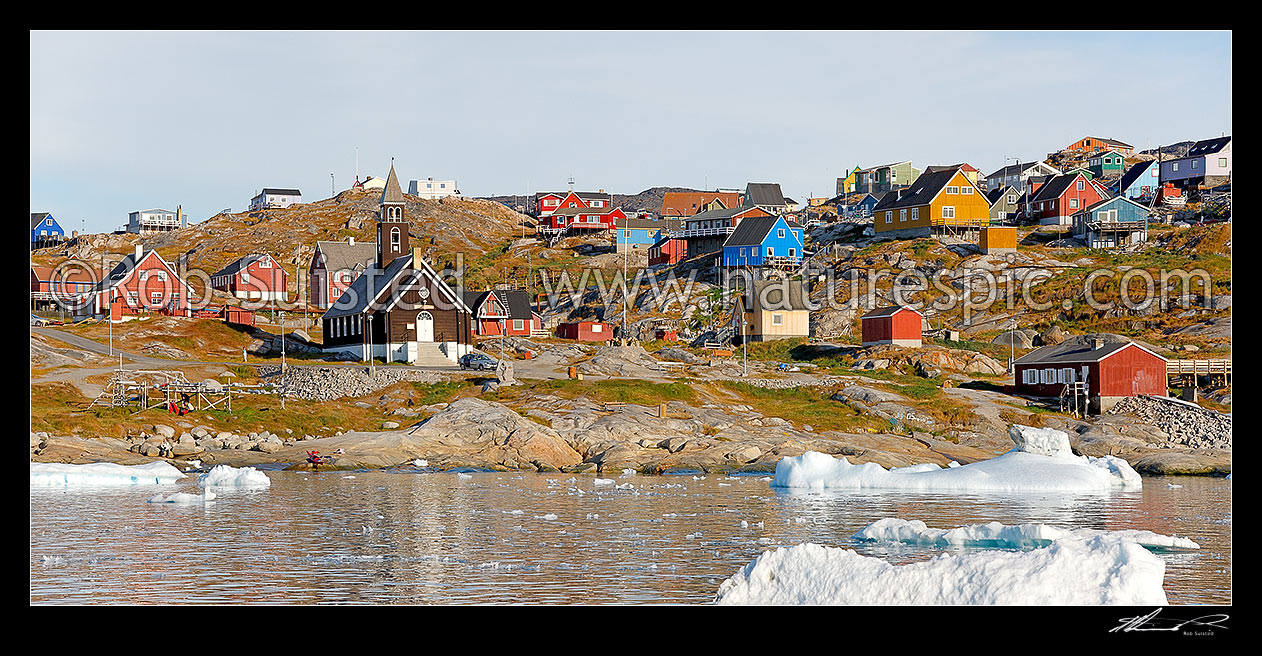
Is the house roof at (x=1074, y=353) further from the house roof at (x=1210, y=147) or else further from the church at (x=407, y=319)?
the house roof at (x=1210, y=147)

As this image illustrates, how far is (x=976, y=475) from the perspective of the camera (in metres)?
44.1

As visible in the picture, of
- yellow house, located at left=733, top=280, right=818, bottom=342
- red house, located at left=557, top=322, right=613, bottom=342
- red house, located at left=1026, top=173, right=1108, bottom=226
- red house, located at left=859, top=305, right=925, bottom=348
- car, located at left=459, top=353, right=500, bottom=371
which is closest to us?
car, located at left=459, top=353, right=500, bottom=371

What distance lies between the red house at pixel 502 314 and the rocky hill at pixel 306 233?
4254 centimetres

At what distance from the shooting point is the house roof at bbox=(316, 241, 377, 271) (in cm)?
11625

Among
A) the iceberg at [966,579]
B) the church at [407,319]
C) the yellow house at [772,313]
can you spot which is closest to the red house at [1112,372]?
the yellow house at [772,313]

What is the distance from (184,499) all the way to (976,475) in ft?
92.6

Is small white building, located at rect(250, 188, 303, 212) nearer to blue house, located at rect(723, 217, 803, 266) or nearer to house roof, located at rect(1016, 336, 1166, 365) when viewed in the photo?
blue house, located at rect(723, 217, 803, 266)

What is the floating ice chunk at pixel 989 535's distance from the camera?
26.1 m

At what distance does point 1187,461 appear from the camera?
178 feet

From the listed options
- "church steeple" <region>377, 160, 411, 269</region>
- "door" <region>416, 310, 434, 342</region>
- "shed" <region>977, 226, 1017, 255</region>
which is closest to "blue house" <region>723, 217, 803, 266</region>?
"shed" <region>977, 226, 1017, 255</region>

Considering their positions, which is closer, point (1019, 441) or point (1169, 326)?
point (1019, 441)
